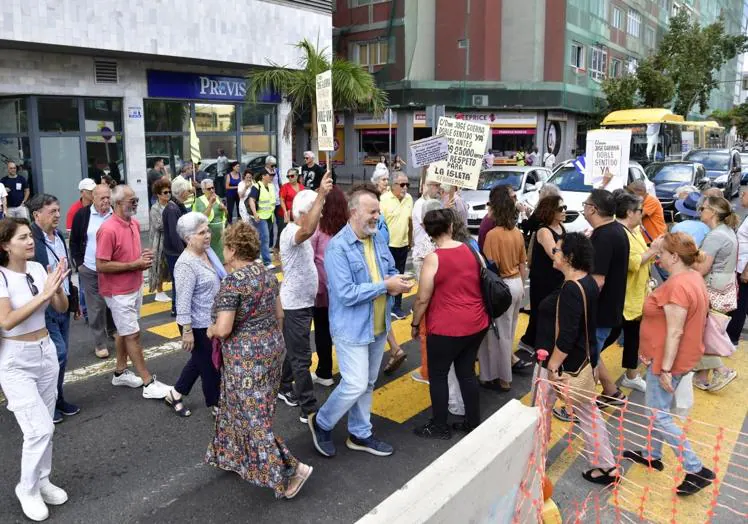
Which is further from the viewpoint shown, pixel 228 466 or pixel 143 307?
pixel 143 307

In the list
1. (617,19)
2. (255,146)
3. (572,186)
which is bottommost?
(572,186)

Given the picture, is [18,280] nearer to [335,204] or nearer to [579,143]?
[335,204]

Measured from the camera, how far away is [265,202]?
12047 millimetres

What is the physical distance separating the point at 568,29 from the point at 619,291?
34378 millimetres

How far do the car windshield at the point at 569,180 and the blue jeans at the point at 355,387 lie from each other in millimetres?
11728

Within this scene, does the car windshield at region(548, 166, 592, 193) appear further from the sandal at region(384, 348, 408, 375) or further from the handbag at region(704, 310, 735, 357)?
the handbag at region(704, 310, 735, 357)

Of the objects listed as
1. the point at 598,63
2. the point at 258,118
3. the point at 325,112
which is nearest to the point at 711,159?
the point at 258,118

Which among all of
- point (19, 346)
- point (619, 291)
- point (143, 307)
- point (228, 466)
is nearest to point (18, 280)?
point (19, 346)

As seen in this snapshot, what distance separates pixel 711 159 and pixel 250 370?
2547 centimetres

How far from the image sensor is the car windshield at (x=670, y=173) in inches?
752

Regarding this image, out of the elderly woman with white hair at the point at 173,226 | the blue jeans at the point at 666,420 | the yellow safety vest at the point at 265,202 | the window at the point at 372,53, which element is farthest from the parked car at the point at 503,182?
the window at the point at 372,53

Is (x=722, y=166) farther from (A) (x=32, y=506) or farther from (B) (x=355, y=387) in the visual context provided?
(A) (x=32, y=506)

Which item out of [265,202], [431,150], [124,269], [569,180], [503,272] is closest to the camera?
[124,269]

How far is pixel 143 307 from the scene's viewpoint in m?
9.11
